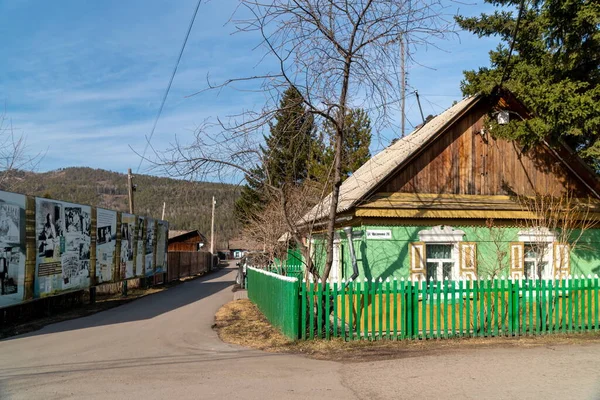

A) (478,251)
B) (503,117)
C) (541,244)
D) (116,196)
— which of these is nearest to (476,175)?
Result: (503,117)

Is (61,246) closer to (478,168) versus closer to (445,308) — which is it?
(445,308)

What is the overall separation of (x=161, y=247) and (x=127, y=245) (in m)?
7.24

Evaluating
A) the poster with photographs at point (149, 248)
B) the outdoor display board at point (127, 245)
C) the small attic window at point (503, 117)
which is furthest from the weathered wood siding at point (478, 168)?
the poster with photographs at point (149, 248)

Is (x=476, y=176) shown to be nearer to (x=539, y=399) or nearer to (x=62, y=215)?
(x=539, y=399)

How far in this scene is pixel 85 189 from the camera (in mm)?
139125

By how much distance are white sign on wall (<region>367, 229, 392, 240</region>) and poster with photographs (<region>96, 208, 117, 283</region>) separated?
451 inches

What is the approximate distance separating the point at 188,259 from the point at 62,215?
26686 mm

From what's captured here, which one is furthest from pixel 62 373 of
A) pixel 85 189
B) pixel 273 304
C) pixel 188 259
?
pixel 85 189

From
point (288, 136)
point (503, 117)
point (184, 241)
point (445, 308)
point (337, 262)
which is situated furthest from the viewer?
point (184, 241)

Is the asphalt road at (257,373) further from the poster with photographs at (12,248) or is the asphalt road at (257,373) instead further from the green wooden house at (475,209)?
the green wooden house at (475,209)

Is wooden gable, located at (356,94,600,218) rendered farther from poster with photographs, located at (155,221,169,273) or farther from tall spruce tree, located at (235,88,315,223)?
poster with photographs, located at (155,221,169,273)

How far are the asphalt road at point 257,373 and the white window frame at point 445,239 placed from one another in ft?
11.4

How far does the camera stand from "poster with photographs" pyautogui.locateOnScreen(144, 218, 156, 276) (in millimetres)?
27595

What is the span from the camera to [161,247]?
103ft
